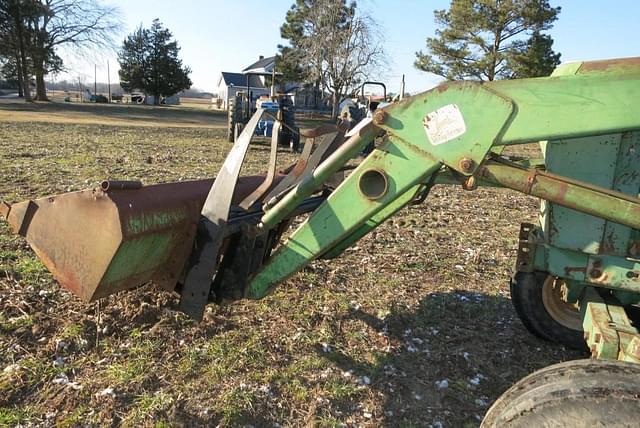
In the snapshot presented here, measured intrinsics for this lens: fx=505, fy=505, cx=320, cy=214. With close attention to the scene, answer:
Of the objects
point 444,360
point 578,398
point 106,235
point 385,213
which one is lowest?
point 444,360

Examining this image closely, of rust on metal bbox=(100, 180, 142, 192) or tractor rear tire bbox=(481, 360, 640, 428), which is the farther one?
rust on metal bbox=(100, 180, 142, 192)

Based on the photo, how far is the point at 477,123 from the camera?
2.07m

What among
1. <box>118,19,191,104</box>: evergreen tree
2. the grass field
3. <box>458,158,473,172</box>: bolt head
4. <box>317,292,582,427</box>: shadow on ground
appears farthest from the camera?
<box>118,19,191,104</box>: evergreen tree

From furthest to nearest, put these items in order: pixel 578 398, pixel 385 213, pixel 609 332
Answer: pixel 385 213
pixel 609 332
pixel 578 398

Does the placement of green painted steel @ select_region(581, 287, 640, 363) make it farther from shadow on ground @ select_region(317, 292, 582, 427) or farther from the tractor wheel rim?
shadow on ground @ select_region(317, 292, 582, 427)

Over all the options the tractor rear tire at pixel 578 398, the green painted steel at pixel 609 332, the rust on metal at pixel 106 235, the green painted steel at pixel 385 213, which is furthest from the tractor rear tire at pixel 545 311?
the rust on metal at pixel 106 235

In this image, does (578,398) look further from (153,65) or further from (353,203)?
(153,65)

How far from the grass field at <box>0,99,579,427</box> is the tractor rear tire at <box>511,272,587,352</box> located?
0.11 m

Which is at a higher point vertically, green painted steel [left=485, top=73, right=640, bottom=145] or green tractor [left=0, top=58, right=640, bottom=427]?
green painted steel [left=485, top=73, right=640, bottom=145]

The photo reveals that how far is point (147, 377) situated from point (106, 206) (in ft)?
4.05

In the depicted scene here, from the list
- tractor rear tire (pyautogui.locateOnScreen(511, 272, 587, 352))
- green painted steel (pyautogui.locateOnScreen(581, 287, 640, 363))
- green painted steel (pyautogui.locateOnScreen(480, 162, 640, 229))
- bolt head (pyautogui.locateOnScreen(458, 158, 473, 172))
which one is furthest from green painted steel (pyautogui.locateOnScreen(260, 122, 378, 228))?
tractor rear tire (pyautogui.locateOnScreen(511, 272, 587, 352))

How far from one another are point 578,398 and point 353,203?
118cm

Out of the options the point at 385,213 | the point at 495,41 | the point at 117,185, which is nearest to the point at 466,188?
the point at 385,213

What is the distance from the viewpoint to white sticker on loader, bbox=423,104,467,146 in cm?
209
